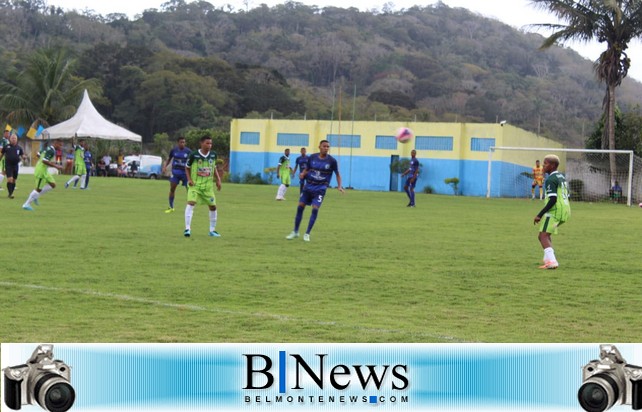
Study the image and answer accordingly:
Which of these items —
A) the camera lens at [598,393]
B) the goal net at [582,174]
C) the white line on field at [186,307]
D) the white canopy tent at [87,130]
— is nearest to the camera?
the camera lens at [598,393]

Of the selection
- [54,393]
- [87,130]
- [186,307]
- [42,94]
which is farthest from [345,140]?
[54,393]

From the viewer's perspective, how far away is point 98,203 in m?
28.2

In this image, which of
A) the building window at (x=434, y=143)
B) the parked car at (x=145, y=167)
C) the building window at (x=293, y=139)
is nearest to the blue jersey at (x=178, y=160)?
the building window at (x=434, y=143)

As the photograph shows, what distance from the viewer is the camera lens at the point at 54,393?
4.17 meters

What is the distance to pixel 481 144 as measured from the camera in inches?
2315

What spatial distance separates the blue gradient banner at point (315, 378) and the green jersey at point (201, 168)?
13.1 metres

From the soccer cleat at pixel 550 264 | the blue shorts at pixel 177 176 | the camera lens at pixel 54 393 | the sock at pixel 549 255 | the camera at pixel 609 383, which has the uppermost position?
the blue shorts at pixel 177 176

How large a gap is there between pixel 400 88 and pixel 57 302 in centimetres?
13300

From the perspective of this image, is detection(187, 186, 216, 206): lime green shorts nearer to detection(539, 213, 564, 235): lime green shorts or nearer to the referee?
detection(539, 213, 564, 235): lime green shorts

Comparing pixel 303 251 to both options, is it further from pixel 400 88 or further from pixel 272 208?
pixel 400 88

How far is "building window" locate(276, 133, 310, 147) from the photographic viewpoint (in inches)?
2494

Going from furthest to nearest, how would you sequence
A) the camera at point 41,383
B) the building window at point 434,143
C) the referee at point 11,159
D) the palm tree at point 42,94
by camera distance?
1. the palm tree at point 42,94
2. the building window at point 434,143
3. the referee at point 11,159
4. the camera at point 41,383

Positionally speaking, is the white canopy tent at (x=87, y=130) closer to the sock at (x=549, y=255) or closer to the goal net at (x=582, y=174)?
the goal net at (x=582, y=174)

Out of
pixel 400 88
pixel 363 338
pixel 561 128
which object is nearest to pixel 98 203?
pixel 363 338
